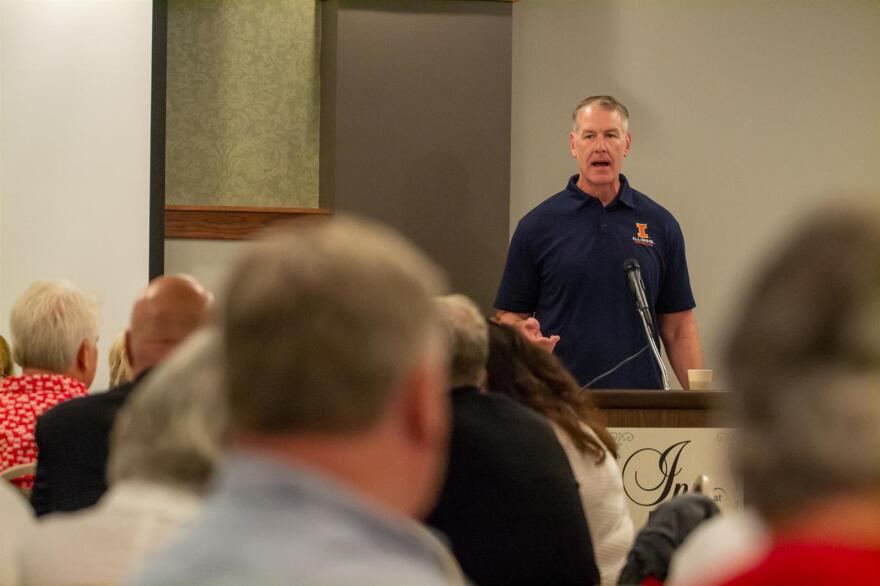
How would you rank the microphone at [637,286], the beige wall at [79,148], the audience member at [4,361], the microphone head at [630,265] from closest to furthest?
the audience member at [4,361] < the microphone at [637,286] < the microphone head at [630,265] < the beige wall at [79,148]

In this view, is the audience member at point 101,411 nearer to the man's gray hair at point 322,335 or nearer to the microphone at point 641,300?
the man's gray hair at point 322,335

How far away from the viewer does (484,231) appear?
18.0ft

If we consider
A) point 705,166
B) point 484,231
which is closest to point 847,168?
point 705,166

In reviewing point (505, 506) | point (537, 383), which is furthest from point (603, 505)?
point (505, 506)

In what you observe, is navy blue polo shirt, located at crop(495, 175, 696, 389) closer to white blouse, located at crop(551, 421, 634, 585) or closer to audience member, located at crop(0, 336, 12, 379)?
audience member, located at crop(0, 336, 12, 379)

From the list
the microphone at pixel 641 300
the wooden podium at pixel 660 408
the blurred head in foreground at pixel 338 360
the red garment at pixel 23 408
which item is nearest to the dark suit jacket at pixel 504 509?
the red garment at pixel 23 408

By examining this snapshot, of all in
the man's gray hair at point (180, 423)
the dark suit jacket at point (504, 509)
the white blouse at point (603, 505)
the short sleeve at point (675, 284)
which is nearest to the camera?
the man's gray hair at point (180, 423)

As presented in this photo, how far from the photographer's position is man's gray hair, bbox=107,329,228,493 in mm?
1262

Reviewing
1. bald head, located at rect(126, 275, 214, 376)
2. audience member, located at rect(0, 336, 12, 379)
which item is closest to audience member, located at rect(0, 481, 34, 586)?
bald head, located at rect(126, 275, 214, 376)

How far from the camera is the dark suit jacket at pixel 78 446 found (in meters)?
2.27

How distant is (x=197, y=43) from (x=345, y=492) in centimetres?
498

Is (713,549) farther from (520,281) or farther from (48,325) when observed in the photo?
(520,281)

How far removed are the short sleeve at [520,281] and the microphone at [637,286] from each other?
448 mm

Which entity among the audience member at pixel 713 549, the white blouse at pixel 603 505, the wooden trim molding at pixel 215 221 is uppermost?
the wooden trim molding at pixel 215 221
